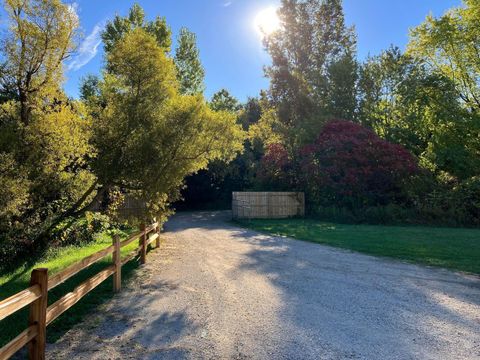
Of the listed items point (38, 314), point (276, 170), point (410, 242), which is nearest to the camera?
point (38, 314)

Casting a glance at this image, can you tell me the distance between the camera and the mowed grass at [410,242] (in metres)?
9.20

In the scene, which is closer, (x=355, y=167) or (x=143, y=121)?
(x=143, y=121)

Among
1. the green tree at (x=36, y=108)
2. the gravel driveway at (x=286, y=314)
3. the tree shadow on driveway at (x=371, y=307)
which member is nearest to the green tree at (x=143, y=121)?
the green tree at (x=36, y=108)

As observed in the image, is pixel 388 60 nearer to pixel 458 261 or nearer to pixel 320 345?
pixel 458 261

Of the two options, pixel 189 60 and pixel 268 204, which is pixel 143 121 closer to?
pixel 268 204

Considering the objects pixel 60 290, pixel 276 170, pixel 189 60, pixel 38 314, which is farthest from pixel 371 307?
pixel 189 60

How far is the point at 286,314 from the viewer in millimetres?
5262

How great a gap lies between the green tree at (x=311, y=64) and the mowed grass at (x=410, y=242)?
44.7ft

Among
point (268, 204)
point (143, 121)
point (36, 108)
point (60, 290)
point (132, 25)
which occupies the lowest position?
point (60, 290)

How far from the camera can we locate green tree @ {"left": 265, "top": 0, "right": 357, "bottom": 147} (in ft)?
90.0

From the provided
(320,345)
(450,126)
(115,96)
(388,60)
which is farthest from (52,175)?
(388,60)

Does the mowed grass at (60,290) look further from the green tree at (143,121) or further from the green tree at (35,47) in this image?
the green tree at (35,47)

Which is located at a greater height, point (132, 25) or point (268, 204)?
point (132, 25)

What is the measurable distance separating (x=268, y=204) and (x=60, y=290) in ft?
54.9
